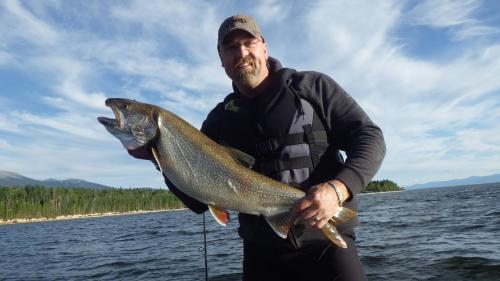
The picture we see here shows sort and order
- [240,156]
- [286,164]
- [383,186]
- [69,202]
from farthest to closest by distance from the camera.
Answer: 1. [383,186]
2. [69,202]
3. [286,164]
4. [240,156]

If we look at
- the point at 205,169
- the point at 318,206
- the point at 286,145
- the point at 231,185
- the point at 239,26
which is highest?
the point at 239,26

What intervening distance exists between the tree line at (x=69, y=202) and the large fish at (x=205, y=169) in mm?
97742

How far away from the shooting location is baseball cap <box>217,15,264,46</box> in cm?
432

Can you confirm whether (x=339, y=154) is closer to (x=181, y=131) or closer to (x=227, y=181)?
(x=227, y=181)

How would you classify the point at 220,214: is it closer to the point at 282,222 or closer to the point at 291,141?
the point at 282,222

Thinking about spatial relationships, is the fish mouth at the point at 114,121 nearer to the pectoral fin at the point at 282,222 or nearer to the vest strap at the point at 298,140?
the vest strap at the point at 298,140

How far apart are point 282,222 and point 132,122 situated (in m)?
1.59

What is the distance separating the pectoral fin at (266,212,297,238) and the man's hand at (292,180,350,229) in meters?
0.21

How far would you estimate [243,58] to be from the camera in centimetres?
435

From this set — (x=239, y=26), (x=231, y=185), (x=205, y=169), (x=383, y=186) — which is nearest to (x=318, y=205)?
(x=231, y=185)

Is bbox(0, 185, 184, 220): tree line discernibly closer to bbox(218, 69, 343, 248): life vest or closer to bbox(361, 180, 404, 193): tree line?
bbox(361, 180, 404, 193): tree line

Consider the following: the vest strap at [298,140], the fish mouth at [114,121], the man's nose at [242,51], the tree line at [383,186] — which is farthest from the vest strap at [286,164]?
the tree line at [383,186]

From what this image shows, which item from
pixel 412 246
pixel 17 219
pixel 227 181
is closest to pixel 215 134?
pixel 227 181

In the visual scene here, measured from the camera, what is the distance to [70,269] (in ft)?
63.4
